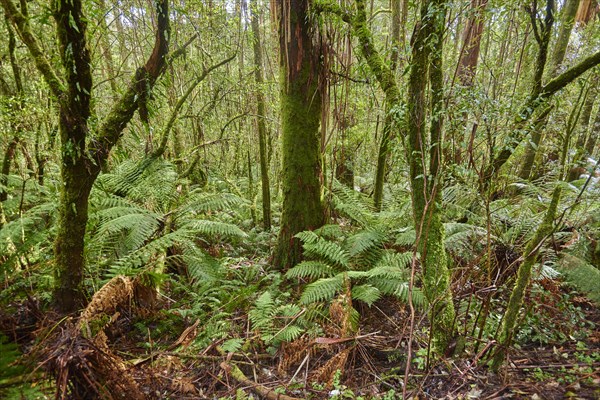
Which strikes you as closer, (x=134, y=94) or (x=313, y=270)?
(x=134, y=94)

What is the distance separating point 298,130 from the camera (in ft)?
11.7

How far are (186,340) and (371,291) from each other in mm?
1624

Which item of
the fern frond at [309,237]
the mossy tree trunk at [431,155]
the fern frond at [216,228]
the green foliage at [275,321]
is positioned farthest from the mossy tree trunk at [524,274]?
→ the fern frond at [216,228]

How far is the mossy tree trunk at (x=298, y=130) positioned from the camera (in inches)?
130

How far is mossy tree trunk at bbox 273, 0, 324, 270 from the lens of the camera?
3.31 m

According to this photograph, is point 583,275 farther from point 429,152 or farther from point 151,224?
point 151,224

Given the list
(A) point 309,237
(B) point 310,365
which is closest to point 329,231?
(A) point 309,237

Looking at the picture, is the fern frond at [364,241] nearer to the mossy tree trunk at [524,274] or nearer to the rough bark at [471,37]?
the mossy tree trunk at [524,274]

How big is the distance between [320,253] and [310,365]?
1087 mm

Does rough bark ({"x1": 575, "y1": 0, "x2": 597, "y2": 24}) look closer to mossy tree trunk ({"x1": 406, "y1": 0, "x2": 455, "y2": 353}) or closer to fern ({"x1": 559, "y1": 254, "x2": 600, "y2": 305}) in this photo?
fern ({"x1": 559, "y1": 254, "x2": 600, "y2": 305})

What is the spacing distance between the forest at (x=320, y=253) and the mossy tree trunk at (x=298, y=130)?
2 centimetres

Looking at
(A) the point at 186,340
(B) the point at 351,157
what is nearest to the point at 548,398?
(A) the point at 186,340

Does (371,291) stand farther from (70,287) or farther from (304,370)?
(70,287)

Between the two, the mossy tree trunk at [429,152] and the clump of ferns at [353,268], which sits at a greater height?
the mossy tree trunk at [429,152]
